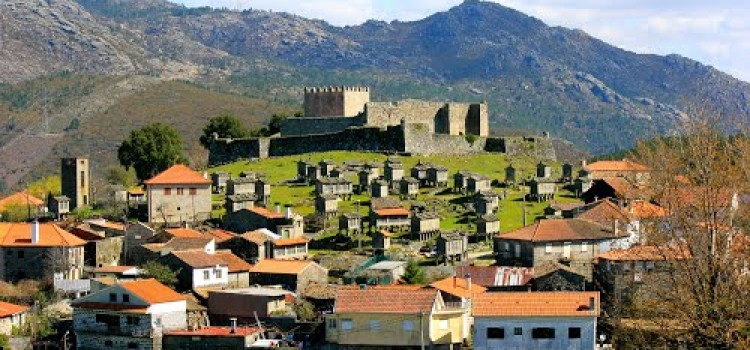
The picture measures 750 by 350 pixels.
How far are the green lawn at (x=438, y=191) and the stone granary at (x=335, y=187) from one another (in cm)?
56

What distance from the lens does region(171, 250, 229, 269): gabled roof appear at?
5244cm

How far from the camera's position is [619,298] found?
141 feet

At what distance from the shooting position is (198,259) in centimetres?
5316

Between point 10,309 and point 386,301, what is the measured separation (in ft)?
53.0

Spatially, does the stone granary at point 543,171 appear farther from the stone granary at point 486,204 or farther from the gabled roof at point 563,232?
the gabled roof at point 563,232

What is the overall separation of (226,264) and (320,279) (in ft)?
13.9

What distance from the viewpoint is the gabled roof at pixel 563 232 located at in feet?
179

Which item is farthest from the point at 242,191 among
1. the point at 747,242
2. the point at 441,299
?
the point at 747,242

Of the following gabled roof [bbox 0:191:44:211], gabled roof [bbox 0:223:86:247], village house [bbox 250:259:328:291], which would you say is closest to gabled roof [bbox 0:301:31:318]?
gabled roof [bbox 0:223:86:247]

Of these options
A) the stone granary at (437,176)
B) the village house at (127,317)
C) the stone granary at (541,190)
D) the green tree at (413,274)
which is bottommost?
the village house at (127,317)

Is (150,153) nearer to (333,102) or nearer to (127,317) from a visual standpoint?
(333,102)

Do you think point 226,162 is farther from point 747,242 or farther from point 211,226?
point 747,242

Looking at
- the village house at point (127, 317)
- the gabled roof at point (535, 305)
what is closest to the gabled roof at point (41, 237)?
the village house at point (127, 317)

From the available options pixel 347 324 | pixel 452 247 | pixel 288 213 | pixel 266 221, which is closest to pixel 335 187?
pixel 288 213
